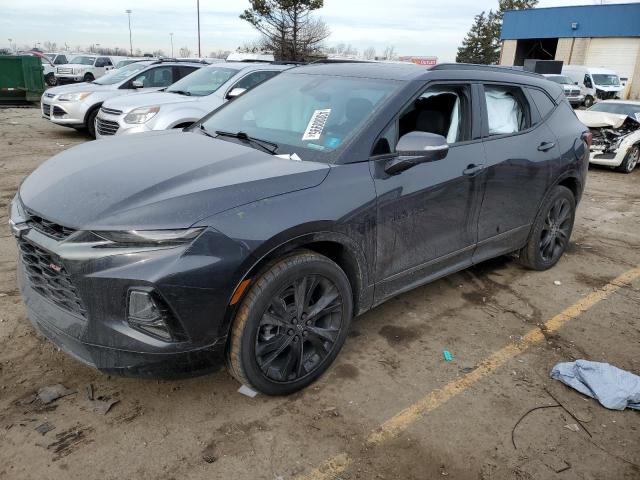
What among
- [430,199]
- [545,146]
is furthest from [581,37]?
[430,199]

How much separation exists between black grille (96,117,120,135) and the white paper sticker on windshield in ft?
19.8

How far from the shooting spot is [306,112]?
11.5ft

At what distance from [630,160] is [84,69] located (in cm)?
2789

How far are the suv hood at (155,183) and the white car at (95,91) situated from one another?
26.8 feet

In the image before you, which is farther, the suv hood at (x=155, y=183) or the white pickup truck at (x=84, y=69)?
the white pickup truck at (x=84, y=69)

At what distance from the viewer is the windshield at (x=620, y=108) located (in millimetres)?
11767

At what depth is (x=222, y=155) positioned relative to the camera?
3096 mm

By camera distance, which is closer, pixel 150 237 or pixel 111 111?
pixel 150 237

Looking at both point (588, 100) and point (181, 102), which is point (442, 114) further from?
point (588, 100)

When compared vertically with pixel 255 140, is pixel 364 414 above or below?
below

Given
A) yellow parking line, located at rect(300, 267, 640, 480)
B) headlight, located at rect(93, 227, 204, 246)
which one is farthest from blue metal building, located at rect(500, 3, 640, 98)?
headlight, located at rect(93, 227, 204, 246)

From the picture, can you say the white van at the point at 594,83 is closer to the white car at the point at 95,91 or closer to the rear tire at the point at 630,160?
the rear tire at the point at 630,160

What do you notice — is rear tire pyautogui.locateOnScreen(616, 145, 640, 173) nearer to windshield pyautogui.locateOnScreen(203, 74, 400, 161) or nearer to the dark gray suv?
the dark gray suv

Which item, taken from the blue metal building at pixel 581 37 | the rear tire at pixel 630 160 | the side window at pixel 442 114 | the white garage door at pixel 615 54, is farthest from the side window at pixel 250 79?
the white garage door at pixel 615 54
